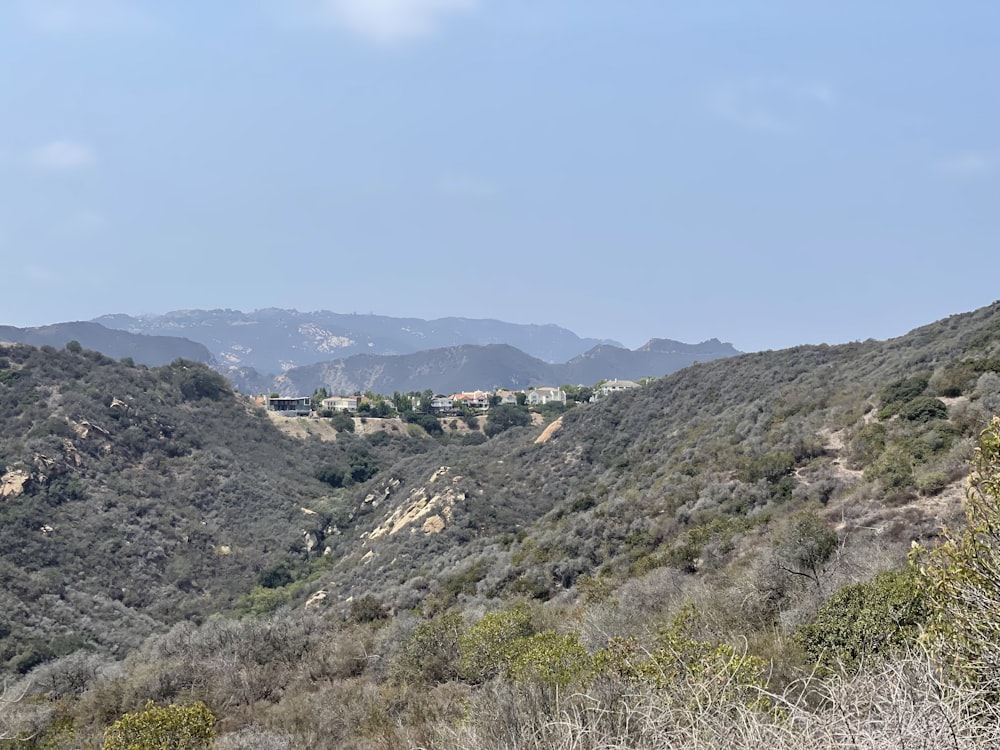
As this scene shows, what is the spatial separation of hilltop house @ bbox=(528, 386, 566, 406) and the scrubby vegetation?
4326cm

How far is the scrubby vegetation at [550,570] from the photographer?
4879 millimetres

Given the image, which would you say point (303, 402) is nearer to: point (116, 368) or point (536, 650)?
point (116, 368)

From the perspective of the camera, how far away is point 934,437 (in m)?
14.8

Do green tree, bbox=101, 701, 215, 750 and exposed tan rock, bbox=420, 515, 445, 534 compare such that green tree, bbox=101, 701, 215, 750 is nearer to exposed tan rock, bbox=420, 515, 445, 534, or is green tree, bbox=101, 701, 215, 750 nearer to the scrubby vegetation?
the scrubby vegetation

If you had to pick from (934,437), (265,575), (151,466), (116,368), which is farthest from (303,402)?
(934,437)

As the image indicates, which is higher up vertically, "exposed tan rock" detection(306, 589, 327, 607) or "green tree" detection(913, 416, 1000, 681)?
"green tree" detection(913, 416, 1000, 681)

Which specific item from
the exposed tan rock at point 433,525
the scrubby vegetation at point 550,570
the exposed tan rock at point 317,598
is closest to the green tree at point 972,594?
the scrubby vegetation at point 550,570

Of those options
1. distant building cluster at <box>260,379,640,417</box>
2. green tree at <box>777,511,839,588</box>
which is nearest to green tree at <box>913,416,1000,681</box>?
green tree at <box>777,511,839,588</box>

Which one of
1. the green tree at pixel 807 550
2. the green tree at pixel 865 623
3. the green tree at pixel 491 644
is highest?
the green tree at pixel 865 623

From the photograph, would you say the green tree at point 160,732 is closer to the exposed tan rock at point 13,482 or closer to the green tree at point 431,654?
the green tree at point 431,654

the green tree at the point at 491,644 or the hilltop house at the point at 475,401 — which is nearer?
the green tree at the point at 491,644

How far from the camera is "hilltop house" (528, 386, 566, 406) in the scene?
9688 centimetres

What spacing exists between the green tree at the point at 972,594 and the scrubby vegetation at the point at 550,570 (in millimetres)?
27

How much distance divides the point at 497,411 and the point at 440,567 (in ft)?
201
